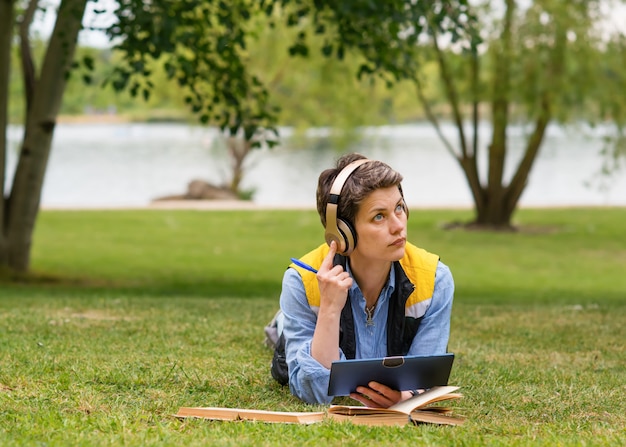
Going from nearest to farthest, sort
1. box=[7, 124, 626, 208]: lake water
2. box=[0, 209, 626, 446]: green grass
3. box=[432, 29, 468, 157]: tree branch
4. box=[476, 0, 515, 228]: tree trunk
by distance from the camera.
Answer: box=[0, 209, 626, 446]: green grass < box=[476, 0, 515, 228]: tree trunk < box=[432, 29, 468, 157]: tree branch < box=[7, 124, 626, 208]: lake water

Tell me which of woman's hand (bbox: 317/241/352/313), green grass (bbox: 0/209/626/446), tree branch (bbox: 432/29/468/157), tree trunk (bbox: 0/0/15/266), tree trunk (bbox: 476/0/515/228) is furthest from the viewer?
tree branch (bbox: 432/29/468/157)

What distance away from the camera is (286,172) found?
1880 inches

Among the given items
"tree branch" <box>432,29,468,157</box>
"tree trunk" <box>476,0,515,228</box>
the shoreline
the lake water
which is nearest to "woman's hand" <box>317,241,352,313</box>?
"tree trunk" <box>476,0,515,228</box>

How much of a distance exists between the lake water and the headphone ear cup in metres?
17.2

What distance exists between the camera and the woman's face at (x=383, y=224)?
3.91 meters

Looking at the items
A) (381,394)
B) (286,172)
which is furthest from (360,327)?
(286,172)

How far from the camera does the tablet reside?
12.3 ft

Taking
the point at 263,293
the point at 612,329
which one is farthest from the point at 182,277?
the point at 612,329

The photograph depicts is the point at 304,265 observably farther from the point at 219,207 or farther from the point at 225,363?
the point at 219,207

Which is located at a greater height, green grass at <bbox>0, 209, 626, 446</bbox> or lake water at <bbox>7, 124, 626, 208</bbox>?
green grass at <bbox>0, 209, 626, 446</bbox>

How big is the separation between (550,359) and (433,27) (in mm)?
5090

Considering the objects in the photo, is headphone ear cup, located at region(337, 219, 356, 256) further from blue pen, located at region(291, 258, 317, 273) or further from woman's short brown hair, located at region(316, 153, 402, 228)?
blue pen, located at region(291, 258, 317, 273)

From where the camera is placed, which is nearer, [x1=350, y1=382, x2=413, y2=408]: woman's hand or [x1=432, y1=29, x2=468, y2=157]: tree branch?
[x1=350, y1=382, x2=413, y2=408]: woman's hand

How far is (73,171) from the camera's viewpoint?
5056cm
